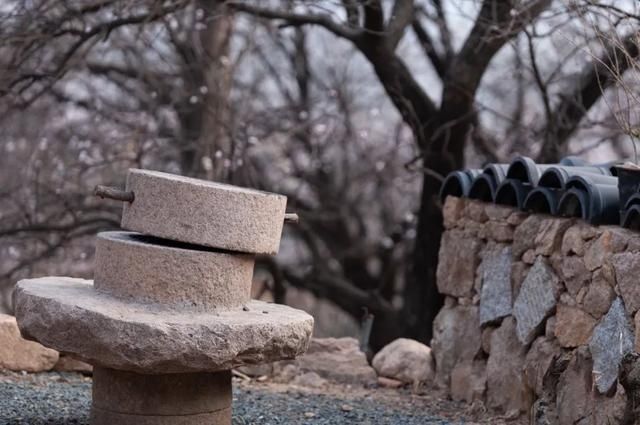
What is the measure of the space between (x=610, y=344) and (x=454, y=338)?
173 centimetres

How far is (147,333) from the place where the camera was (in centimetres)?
356

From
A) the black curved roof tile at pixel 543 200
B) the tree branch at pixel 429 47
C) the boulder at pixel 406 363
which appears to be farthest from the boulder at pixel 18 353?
the tree branch at pixel 429 47

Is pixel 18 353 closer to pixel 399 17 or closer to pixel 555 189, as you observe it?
pixel 555 189

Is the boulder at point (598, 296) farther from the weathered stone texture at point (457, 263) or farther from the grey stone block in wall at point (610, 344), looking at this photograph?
the weathered stone texture at point (457, 263)

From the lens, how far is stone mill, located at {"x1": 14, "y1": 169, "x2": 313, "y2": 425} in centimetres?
365

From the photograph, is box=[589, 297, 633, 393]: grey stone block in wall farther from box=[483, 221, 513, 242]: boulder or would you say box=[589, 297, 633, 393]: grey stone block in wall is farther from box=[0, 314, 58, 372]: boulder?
box=[0, 314, 58, 372]: boulder

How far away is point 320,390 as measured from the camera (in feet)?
19.4

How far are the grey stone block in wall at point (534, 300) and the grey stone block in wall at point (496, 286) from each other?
0.52 feet

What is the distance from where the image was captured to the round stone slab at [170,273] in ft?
12.6

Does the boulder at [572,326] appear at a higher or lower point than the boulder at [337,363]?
higher

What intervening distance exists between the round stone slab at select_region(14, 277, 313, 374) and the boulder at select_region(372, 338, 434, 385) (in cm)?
219

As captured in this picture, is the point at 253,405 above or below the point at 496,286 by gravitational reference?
below

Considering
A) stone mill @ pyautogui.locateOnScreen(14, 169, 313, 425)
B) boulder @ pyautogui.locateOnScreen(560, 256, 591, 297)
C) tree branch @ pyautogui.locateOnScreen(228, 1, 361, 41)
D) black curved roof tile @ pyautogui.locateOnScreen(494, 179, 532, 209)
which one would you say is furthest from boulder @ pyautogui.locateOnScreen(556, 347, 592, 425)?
tree branch @ pyautogui.locateOnScreen(228, 1, 361, 41)

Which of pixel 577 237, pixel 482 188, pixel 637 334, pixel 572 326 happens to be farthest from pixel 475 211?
pixel 637 334
